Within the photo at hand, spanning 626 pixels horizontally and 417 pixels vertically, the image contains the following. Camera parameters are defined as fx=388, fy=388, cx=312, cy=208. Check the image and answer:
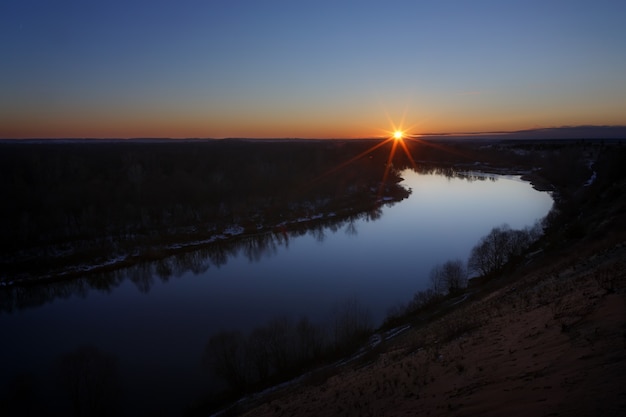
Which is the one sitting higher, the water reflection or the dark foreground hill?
the dark foreground hill

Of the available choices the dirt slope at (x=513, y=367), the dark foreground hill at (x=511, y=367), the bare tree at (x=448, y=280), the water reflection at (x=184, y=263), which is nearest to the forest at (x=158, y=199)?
the water reflection at (x=184, y=263)

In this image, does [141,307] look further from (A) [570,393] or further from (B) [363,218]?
(B) [363,218]

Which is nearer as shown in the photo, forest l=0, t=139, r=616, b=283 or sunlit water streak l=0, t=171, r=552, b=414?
sunlit water streak l=0, t=171, r=552, b=414

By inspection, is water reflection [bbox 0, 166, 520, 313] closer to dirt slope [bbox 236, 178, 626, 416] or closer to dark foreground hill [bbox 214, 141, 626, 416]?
dark foreground hill [bbox 214, 141, 626, 416]

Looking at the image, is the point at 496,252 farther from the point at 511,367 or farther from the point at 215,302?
the point at 511,367

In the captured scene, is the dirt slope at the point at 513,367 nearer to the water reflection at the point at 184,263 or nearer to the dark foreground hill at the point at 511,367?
the dark foreground hill at the point at 511,367

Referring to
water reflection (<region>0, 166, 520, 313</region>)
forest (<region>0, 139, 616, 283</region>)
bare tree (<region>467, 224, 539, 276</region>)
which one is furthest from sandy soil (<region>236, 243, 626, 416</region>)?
forest (<region>0, 139, 616, 283</region>)

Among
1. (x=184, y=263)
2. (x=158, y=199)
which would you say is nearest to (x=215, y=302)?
(x=184, y=263)

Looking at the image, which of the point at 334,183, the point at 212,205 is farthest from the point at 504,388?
the point at 334,183

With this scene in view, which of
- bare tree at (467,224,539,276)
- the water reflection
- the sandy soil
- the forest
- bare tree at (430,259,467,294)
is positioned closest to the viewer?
the sandy soil
